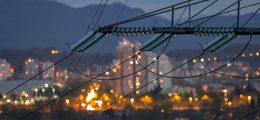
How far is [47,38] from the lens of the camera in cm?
19812

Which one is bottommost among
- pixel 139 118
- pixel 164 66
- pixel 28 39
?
pixel 139 118

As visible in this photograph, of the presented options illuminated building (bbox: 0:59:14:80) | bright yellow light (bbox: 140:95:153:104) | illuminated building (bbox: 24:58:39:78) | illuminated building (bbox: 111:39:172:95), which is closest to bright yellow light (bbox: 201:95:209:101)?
bright yellow light (bbox: 140:95:153:104)

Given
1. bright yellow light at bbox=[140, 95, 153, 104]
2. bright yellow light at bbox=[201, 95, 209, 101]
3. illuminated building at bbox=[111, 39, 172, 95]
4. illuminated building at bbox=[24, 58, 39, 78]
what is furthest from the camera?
illuminated building at bbox=[24, 58, 39, 78]

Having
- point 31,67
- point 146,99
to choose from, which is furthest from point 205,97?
point 31,67

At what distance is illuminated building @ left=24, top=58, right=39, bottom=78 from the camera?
9827cm

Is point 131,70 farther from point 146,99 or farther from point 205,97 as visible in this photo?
point 146,99

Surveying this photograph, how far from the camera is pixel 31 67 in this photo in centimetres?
10050

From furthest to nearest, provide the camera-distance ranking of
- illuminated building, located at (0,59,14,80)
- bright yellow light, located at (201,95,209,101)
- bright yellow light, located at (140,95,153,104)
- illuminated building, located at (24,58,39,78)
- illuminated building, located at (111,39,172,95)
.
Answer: illuminated building, located at (24,58,39,78) → illuminated building, located at (0,59,14,80) → illuminated building, located at (111,39,172,95) → bright yellow light, located at (201,95,209,101) → bright yellow light, located at (140,95,153,104)

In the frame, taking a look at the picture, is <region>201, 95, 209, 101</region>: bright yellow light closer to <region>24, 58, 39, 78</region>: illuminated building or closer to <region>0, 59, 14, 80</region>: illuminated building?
<region>0, 59, 14, 80</region>: illuminated building

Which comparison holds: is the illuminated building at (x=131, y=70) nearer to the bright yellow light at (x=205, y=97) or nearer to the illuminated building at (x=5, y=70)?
the illuminated building at (x=5, y=70)

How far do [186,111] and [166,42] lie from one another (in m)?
43.9

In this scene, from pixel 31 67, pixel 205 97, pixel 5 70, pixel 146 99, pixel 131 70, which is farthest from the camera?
pixel 31 67

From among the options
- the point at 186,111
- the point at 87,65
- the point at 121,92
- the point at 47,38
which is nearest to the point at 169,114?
the point at 186,111

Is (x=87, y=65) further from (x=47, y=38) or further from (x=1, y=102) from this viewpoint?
(x=47, y=38)
